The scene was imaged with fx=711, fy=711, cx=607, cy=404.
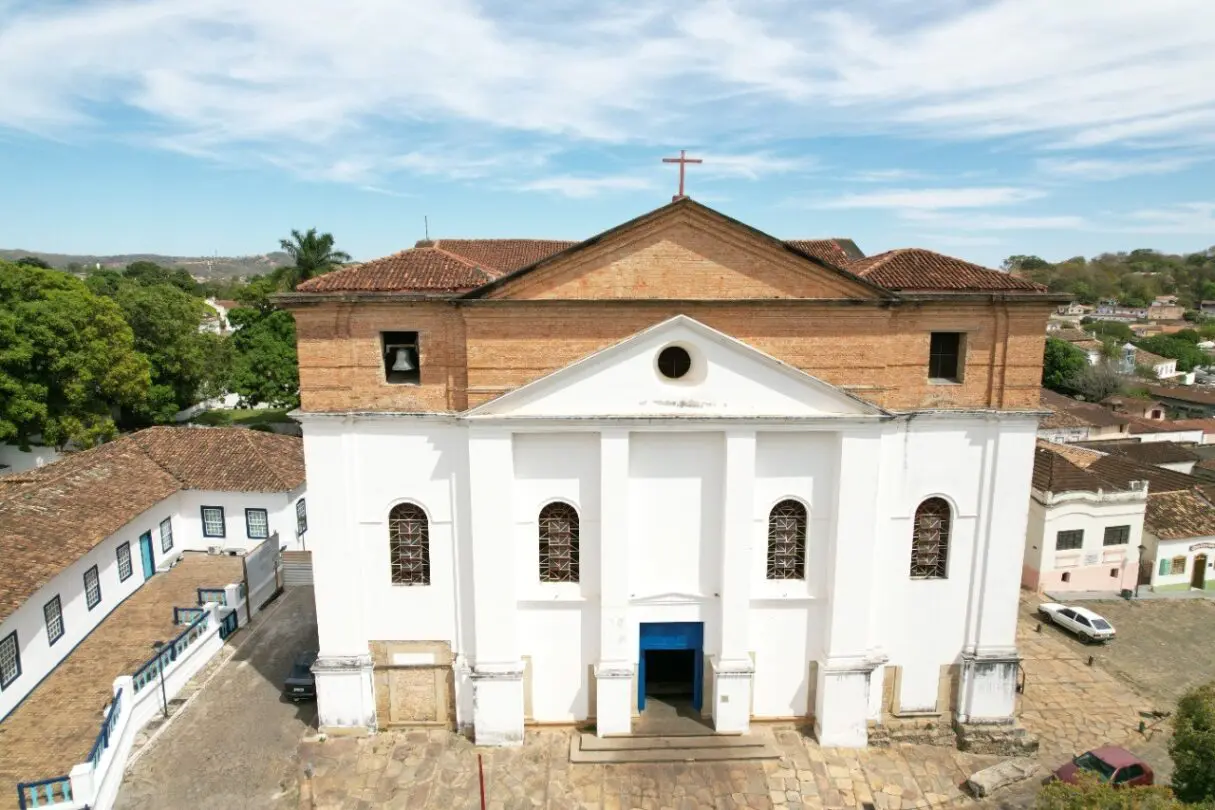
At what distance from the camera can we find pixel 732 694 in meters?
14.7

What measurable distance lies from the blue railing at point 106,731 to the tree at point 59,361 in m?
21.3

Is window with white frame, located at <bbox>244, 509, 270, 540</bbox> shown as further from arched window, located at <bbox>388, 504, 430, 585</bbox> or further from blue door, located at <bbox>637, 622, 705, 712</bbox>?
blue door, located at <bbox>637, 622, 705, 712</bbox>

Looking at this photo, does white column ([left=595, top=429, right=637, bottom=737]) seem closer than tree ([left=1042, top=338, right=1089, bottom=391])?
Yes

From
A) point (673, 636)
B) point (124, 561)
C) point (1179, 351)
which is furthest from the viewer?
point (1179, 351)

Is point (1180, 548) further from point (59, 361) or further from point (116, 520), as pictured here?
point (59, 361)

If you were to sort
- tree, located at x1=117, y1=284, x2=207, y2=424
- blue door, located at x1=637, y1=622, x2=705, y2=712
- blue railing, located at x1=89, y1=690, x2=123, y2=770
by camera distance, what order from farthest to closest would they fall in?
tree, located at x1=117, y1=284, x2=207, y2=424, blue door, located at x1=637, y1=622, x2=705, y2=712, blue railing, located at x1=89, y1=690, x2=123, y2=770

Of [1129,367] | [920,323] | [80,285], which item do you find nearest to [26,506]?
[80,285]

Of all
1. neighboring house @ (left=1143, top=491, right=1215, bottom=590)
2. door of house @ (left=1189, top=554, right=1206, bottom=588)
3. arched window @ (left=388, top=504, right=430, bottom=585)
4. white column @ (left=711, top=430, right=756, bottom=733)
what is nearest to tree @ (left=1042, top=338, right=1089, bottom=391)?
neighboring house @ (left=1143, top=491, right=1215, bottom=590)

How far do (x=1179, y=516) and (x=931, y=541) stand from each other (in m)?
17.4

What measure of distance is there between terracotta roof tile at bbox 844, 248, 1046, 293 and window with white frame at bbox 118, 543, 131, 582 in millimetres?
22351

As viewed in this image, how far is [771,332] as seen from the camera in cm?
1395

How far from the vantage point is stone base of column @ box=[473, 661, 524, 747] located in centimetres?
1451

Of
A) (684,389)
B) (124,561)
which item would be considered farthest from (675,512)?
(124,561)

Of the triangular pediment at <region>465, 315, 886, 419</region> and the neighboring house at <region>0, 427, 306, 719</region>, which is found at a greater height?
the triangular pediment at <region>465, 315, 886, 419</region>
